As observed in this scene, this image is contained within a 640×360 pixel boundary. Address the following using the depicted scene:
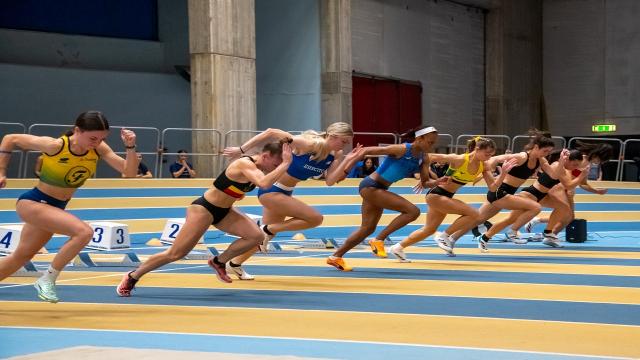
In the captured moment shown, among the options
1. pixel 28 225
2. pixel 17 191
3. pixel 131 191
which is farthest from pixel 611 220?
pixel 28 225

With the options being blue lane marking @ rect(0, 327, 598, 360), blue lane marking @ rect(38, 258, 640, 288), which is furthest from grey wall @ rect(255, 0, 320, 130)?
blue lane marking @ rect(0, 327, 598, 360)

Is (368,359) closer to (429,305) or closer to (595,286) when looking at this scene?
(429,305)

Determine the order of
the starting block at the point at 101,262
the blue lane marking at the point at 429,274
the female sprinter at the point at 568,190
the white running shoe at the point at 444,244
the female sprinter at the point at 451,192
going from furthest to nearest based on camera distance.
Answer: the female sprinter at the point at 568,190 → the white running shoe at the point at 444,244 → the female sprinter at the point at 451,192 → the starting block at the point at 101,262 → the blue lane marking at the point at 429,274

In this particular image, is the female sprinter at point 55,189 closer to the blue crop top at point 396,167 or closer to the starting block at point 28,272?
the starting block at point 28,272

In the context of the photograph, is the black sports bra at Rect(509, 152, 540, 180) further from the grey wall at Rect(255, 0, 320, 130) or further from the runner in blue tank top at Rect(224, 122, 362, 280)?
the grey wall at Rect(255, 0, 320, 130)

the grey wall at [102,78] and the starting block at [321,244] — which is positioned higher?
the grey wall at [102,78]

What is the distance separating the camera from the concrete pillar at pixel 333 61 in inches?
1213

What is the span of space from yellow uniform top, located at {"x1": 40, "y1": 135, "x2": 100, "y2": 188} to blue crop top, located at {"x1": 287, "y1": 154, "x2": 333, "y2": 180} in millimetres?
3554

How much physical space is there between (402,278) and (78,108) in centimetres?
2091

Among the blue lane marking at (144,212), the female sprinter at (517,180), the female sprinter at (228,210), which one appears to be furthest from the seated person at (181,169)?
the female sprinter at (228,210)

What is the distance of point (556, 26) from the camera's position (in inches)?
1620

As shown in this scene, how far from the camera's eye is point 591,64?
40.1 meters

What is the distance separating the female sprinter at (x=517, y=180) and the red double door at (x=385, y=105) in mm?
14492

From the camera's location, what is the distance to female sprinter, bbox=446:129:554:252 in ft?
53.8
